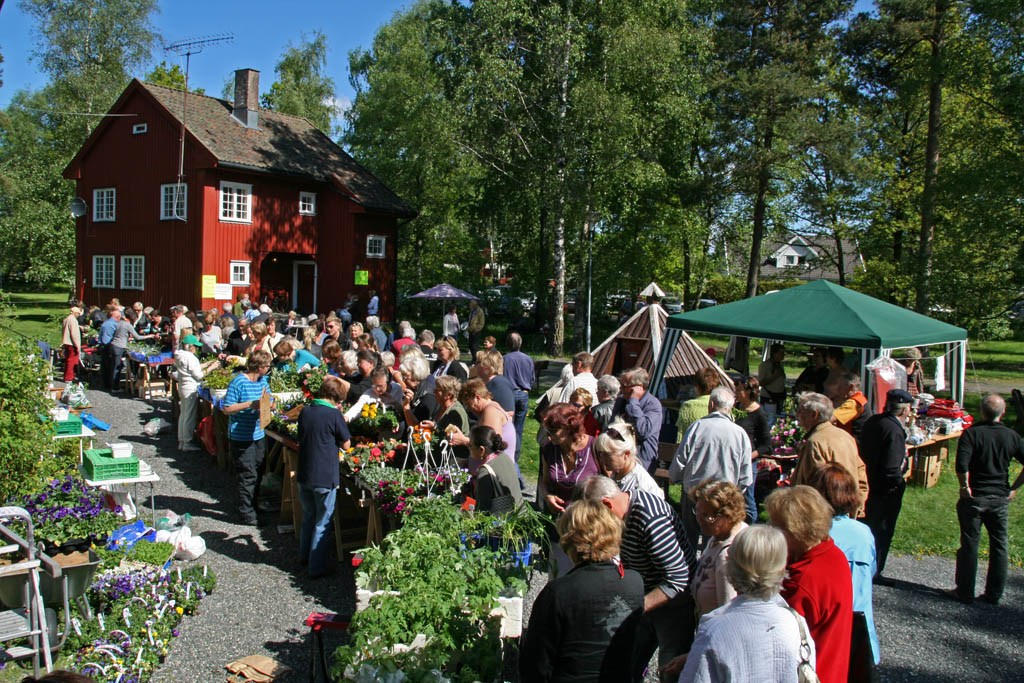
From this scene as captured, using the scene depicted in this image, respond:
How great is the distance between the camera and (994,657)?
5.31 meters

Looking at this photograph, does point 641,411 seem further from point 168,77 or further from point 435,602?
point 168,77

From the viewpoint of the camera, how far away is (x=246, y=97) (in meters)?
27.0

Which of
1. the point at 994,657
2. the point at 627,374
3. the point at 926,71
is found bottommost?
the point at 994,657

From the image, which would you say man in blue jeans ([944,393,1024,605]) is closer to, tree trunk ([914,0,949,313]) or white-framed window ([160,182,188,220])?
tree trunk ([914,0,949,313])

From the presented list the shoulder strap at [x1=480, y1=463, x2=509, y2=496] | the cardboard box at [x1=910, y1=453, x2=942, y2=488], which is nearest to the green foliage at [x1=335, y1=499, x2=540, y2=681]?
the shoulder strap at [x1=480, y1=463, x2=509, y2=496]

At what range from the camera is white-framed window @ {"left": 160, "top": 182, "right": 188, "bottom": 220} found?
25.0m

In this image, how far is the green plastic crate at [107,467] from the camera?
20.9 ft

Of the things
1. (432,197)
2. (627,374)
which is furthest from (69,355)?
(432,197)

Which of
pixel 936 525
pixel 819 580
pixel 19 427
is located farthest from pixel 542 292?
pixel 819 580

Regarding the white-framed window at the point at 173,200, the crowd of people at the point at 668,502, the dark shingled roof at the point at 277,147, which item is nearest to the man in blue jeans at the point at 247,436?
the crowd of people at the point at 668,502

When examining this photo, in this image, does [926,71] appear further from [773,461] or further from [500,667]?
[500,667]

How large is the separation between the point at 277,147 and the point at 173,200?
4063mm

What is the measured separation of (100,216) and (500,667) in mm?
29647

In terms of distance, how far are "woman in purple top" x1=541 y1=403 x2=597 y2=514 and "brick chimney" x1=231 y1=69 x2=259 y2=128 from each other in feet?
83.1
